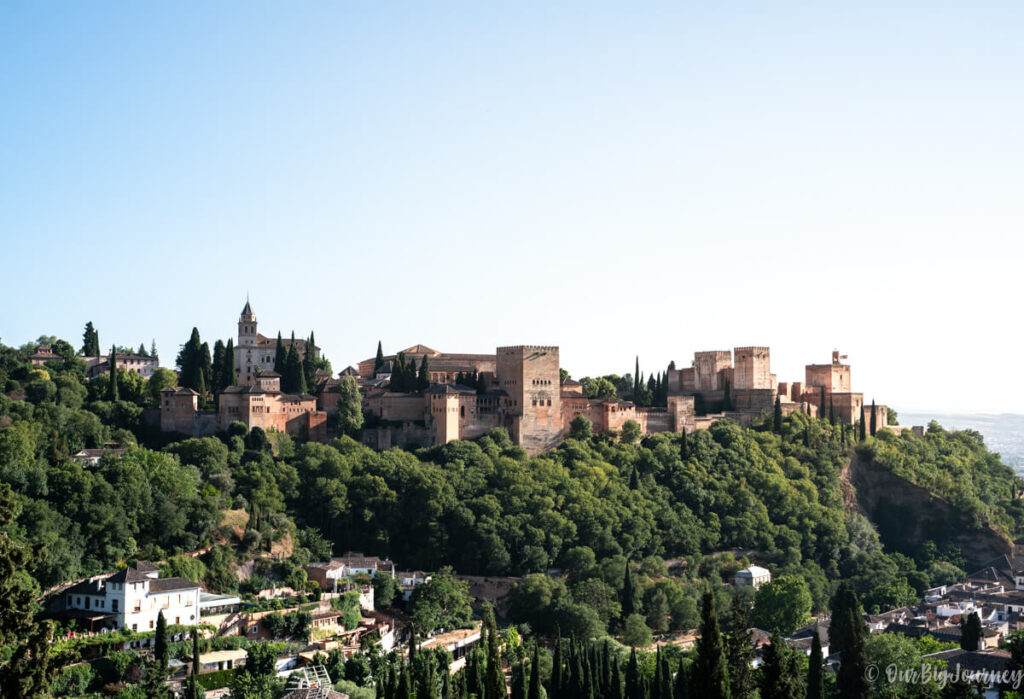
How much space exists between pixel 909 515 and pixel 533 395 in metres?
24.6

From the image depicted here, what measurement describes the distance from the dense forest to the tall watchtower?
9.45 meters

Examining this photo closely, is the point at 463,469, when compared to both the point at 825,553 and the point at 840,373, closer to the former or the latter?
the point at 825,553

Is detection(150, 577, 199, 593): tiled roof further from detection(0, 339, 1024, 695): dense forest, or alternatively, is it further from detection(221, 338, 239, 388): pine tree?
detection(221, 338, 239, 388): pine tree

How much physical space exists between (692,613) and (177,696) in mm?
23724

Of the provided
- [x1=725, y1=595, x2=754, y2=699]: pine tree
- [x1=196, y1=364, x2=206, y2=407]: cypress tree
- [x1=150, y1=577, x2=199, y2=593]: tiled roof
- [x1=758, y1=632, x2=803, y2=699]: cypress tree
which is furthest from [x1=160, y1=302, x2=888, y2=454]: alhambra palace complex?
[x1=758, y1=632, x2=803, y2=699]: cypress tree

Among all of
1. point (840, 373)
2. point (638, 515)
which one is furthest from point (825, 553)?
point (840, 373)

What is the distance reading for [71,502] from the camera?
44531 mm

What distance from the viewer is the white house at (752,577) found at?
56.2 m

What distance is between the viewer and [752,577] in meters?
56.2

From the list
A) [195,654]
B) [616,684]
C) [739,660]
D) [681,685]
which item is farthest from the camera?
[616,684]

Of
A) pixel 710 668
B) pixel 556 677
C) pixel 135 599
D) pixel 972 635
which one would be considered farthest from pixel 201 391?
pixel 710 668

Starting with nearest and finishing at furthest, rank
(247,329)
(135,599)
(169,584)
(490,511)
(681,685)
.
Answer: (681,685) → (135,599) → (169,584) → (490,511) → (247,329)

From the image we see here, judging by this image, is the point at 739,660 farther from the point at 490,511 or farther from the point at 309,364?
the point at 309,364

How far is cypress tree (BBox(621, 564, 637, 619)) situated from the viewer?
167 ft
